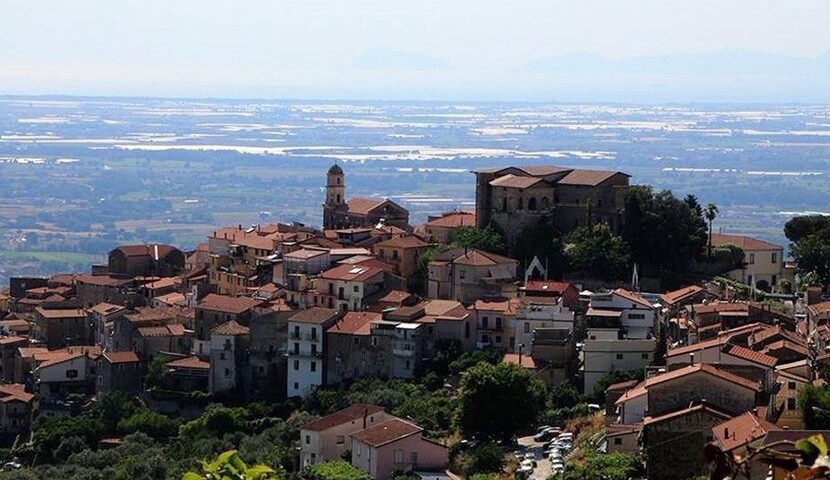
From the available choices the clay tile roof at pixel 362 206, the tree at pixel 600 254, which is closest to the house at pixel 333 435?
the tree at pixel 600 254

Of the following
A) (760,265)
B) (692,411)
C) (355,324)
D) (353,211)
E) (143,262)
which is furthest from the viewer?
(143,262)

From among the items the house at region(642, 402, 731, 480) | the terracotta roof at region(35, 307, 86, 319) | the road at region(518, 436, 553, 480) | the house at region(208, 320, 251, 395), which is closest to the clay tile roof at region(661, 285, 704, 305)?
the road at region(518, 436, 553, 480)

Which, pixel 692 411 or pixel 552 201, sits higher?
pixel 552 201

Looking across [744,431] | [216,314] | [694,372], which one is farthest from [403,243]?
[744,431]

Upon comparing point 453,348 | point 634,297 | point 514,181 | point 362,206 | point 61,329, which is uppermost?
point 514,181

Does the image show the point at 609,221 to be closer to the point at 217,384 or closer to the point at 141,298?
the point at 217,384

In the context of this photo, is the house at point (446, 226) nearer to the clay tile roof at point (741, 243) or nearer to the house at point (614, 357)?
the clay tile roof at point (741, 243)

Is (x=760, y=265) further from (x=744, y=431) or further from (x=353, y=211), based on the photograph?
(x=744, y=431)
